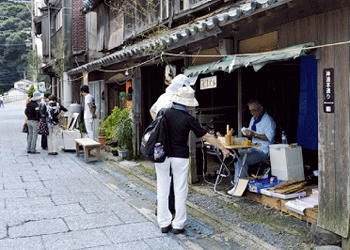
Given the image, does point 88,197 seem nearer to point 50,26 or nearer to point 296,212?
point 296,212

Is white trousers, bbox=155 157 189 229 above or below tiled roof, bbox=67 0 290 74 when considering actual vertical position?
below

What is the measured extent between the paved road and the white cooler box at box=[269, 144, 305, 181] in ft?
8.98

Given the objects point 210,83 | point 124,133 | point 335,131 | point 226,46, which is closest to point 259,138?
point 210,83

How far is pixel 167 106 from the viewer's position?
6105 millimetres

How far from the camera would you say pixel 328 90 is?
499 cm

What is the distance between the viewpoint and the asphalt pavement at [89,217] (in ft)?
16.9

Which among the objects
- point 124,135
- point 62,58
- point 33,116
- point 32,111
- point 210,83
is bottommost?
point 124,135

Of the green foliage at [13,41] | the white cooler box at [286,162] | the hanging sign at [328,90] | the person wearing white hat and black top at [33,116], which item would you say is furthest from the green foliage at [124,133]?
the green foliage at [13,41]

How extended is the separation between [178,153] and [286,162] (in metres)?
2.47

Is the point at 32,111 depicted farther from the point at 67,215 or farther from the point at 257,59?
the point at 257,59

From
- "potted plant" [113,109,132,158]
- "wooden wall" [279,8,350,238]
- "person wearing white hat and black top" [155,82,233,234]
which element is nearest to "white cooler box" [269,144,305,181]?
"wooden wall" [279,8,350,238]

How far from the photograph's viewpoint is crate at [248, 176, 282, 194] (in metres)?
6.85

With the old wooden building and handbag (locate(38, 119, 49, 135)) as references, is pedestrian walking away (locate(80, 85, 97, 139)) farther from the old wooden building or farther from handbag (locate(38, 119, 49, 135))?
handbag (locate(38, 119, 49, 135))

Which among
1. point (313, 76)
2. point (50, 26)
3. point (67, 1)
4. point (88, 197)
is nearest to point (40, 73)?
point (50, 26)
